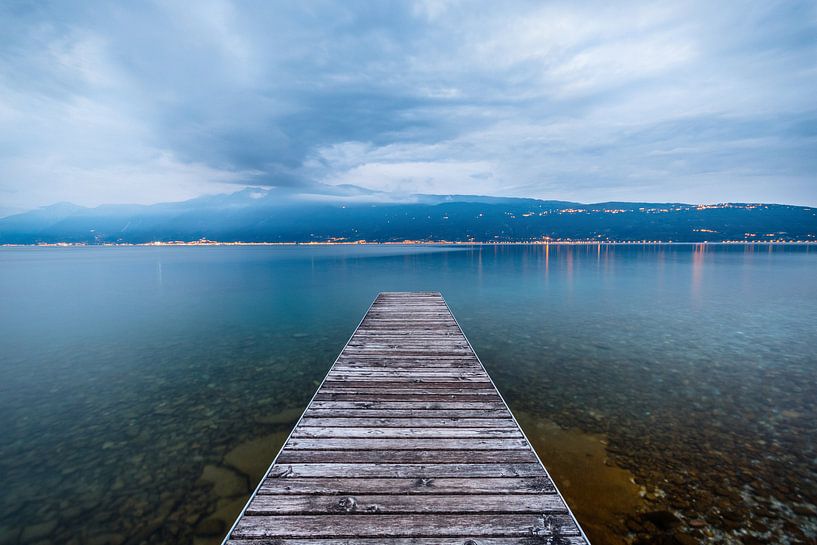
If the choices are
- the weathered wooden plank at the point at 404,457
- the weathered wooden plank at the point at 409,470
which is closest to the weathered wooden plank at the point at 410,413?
the weathered wooden plank at the point at 404,457

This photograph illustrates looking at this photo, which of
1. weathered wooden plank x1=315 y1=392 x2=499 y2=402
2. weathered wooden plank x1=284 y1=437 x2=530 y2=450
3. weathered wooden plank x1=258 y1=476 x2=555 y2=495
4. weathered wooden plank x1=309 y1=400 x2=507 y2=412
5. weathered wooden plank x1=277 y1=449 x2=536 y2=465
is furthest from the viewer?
weathered wooden plank x1=315 y1=392 x2=499 y2=402

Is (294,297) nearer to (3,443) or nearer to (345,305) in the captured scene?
(345,305)

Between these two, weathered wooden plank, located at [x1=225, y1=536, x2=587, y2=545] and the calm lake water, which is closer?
weathered wooden plank, located at [x1=225, y1=536, x2=587, y2=545]

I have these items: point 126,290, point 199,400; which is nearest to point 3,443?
point 199,400

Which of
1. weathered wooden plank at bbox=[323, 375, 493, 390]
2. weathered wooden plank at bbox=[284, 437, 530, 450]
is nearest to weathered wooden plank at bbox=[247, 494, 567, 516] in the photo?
weathered wooden plank at bbox=[284, 437, 530, 450]

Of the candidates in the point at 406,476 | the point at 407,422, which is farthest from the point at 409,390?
the point at 406,476

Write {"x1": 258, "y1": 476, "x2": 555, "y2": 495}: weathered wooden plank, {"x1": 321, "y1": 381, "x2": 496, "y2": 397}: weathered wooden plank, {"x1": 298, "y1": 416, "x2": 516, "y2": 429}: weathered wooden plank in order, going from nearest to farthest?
{"x1": 258, "y1": 476, "x2": 555, "y2": 495}: weathered wooden plank → {"x1": 298, "y1": 416, "x2": 516, "y2": 429}: weathered wooden plank → {"x1": 321, "y1": 381, "x2": 496, "y2": 397}: weathered wooden plank

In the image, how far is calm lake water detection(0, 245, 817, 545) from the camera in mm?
6137

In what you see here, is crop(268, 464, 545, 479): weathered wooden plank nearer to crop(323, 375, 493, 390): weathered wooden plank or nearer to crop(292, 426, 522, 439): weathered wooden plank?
crop(292, 426, 522, 439): weathered wooden plank

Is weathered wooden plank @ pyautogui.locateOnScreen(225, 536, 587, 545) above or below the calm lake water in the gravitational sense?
above

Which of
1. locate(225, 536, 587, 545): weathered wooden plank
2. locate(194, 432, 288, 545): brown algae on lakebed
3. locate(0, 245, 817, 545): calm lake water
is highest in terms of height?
locate(225, 536, 587, 545): weathered wooden plank

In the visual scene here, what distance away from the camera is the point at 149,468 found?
7.39 metres

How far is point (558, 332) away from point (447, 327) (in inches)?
308

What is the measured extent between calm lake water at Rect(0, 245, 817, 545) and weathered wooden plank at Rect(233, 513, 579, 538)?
264cm
